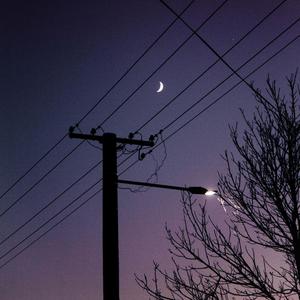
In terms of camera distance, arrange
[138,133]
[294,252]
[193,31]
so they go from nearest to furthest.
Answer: [193,31] < [294,252] < [138,133]

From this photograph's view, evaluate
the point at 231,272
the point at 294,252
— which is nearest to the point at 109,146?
the point at 231,272

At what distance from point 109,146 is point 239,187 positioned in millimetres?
2565

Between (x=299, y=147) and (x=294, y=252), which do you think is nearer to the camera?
(x=294, y=252)

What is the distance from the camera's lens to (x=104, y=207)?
27.0 feet

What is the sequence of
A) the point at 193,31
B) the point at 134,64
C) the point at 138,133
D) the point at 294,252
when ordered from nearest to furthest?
the point at 193,31 → the point at 294,252 → the point at 134,64 → the point at 138,133

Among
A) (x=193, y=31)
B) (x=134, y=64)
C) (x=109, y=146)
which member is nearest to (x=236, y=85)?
(x=193, y=31)

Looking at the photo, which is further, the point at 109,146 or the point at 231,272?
the point at 109,146

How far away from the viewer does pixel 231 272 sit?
8.28 meters

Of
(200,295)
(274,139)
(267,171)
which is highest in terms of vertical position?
(274,139)

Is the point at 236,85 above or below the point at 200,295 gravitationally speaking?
above

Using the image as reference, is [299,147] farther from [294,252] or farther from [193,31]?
[193,31]

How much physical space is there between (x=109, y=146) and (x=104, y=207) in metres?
1.31

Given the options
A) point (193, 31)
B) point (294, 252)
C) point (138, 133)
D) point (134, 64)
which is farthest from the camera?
point (138, 133)

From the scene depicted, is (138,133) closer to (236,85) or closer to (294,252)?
(236,85)
